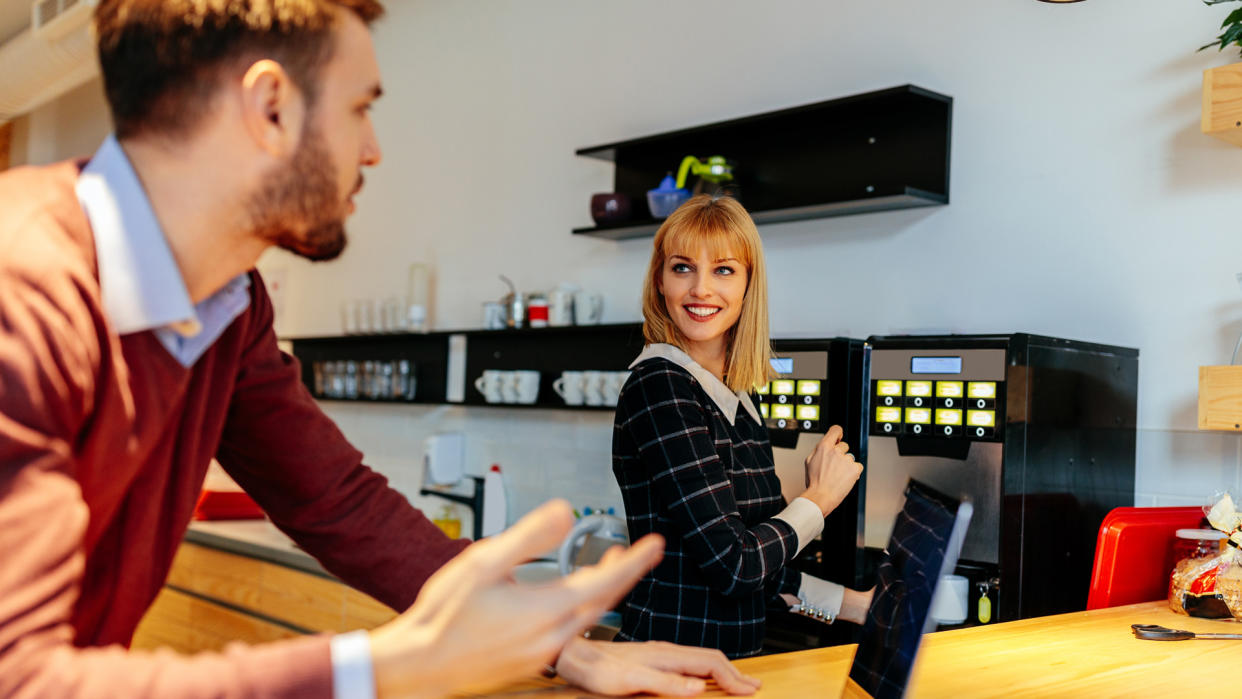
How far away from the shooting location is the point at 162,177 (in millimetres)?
822

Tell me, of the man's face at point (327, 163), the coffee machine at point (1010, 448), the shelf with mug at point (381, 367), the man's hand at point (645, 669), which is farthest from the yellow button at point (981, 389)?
the shelf with mug at point (381, 367)

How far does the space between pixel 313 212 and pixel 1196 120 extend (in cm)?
217

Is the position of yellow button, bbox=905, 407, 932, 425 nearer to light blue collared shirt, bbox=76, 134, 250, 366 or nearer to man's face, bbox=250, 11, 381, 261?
man's face, bbox=250, 11, 381, 261

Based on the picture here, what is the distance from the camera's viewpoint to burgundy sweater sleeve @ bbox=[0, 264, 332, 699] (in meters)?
0.63

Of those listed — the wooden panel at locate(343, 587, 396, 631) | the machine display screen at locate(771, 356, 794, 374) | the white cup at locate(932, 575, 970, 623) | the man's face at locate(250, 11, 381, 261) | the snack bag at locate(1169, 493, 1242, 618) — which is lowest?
the wooden panel at locate(343, 587, 396, 631)

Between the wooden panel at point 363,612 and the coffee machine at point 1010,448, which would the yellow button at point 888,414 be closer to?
the coffee machine at point 1010,448

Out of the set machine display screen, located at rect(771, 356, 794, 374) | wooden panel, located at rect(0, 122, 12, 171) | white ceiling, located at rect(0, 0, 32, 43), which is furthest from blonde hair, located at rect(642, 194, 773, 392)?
wooden panel, located at rect(0, 122, 12, 171)

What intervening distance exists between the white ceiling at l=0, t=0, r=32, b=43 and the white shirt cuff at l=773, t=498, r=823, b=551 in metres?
4.86

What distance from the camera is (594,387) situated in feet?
11.5

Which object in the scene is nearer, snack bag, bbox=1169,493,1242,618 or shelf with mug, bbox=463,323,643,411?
snack bag, bbox=1169,493,1242,618

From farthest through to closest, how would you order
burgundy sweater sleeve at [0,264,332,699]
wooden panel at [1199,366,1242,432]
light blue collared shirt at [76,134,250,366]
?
wooden panel at [1199,366,1242,432], light blue collared shirt at [76,134,250,366], burgundy sweater sleeve at [0,264,332,699]

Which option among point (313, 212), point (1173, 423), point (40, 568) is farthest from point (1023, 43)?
point (40, 568)

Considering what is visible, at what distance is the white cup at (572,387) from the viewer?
359 cm

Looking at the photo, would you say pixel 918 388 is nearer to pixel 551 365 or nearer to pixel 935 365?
pixel 935 365
